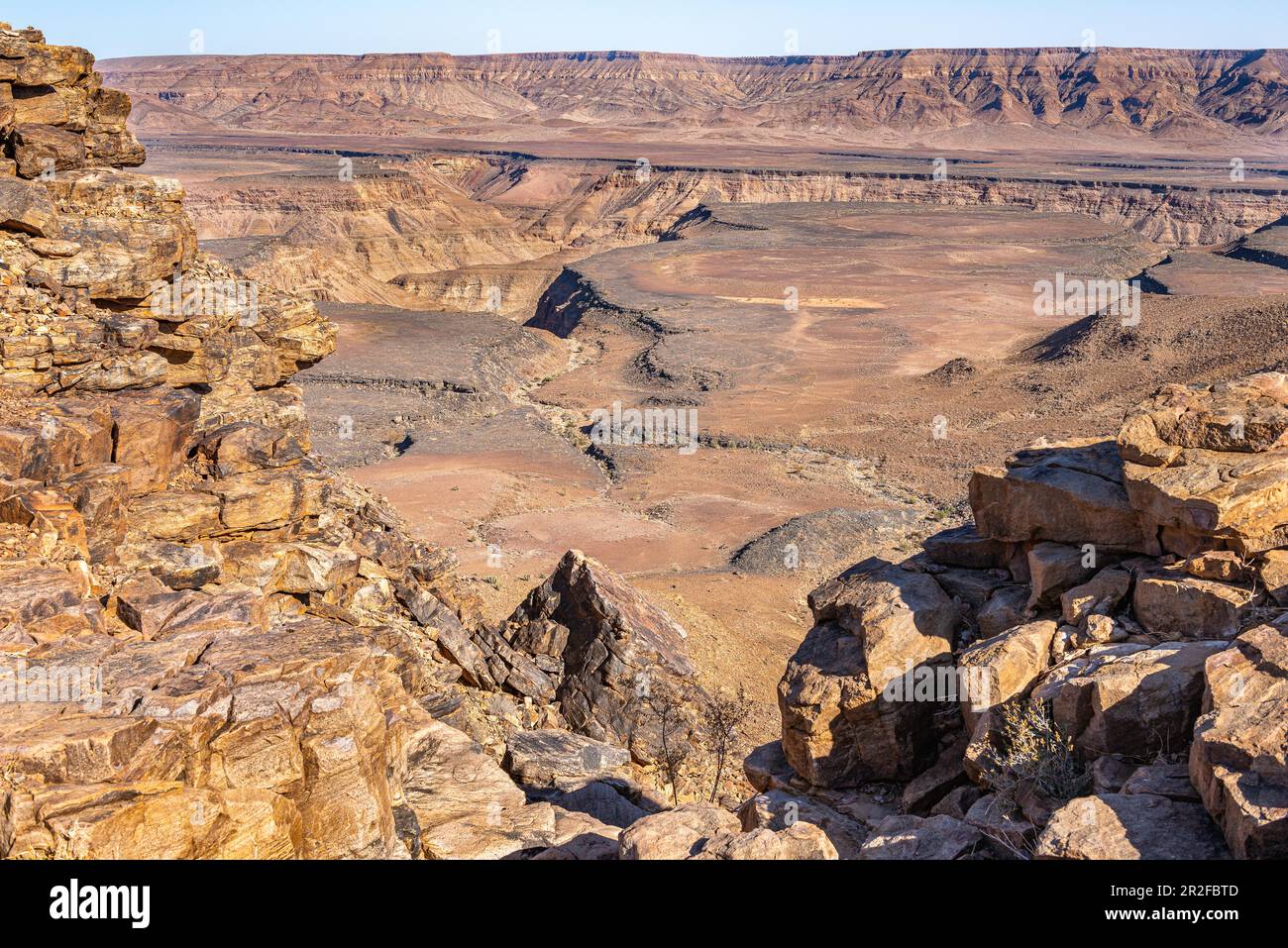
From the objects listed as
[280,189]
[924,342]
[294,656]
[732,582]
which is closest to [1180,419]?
[294,656]

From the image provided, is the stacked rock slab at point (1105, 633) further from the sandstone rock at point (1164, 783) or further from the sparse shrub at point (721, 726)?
the sparse shrub at point (721, 726)

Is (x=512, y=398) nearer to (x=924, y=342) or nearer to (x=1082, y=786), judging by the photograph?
(x=924, y=342)

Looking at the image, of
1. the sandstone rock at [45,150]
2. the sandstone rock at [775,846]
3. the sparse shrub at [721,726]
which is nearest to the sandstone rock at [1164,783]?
the sandstone rock at [775,846]

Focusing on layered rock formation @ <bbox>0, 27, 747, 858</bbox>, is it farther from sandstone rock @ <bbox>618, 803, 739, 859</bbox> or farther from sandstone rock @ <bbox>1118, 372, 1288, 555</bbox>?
sandstone rock @ <bbox>1118, 372, 1288, 555</bbox>

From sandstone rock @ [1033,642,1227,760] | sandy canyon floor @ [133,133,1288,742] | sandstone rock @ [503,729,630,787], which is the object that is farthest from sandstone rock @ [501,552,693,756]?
sandstone rock @ [1033,642,1227,760]

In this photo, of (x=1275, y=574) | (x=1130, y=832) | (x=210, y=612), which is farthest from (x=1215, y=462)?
(x=210, y=612)
